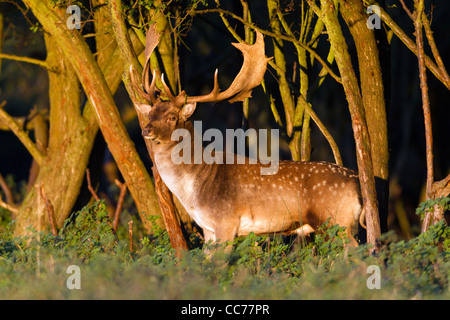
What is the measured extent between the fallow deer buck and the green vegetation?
1.11ft

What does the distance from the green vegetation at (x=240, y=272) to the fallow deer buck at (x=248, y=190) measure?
1.11 feet

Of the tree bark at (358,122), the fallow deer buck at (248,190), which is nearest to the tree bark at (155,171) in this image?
the fallow deer buck at (248,190)

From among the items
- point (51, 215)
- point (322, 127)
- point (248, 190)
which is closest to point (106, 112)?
point (51, 215)

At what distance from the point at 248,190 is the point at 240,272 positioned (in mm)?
1847

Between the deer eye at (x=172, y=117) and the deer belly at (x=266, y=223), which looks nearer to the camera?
the deer belly at (x=266, y=223)

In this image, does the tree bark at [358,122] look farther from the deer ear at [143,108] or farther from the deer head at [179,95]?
the deer ear at [143,108]

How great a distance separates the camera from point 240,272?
6.62 meters

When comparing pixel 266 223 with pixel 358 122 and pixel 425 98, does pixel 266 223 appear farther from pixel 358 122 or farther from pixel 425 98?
pixel 425 98

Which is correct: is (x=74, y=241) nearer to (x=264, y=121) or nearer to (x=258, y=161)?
(x=258, y=161)

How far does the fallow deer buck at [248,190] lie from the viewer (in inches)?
318

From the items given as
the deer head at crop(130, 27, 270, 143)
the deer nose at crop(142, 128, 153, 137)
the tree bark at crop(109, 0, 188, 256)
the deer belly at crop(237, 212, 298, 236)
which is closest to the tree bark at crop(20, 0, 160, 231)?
the tree bark at crop(109, 0, 188, 256)

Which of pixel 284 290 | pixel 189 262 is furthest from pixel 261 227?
pixel 284 290

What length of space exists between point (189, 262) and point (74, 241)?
2.39 m

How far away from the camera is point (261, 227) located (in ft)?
27.2
